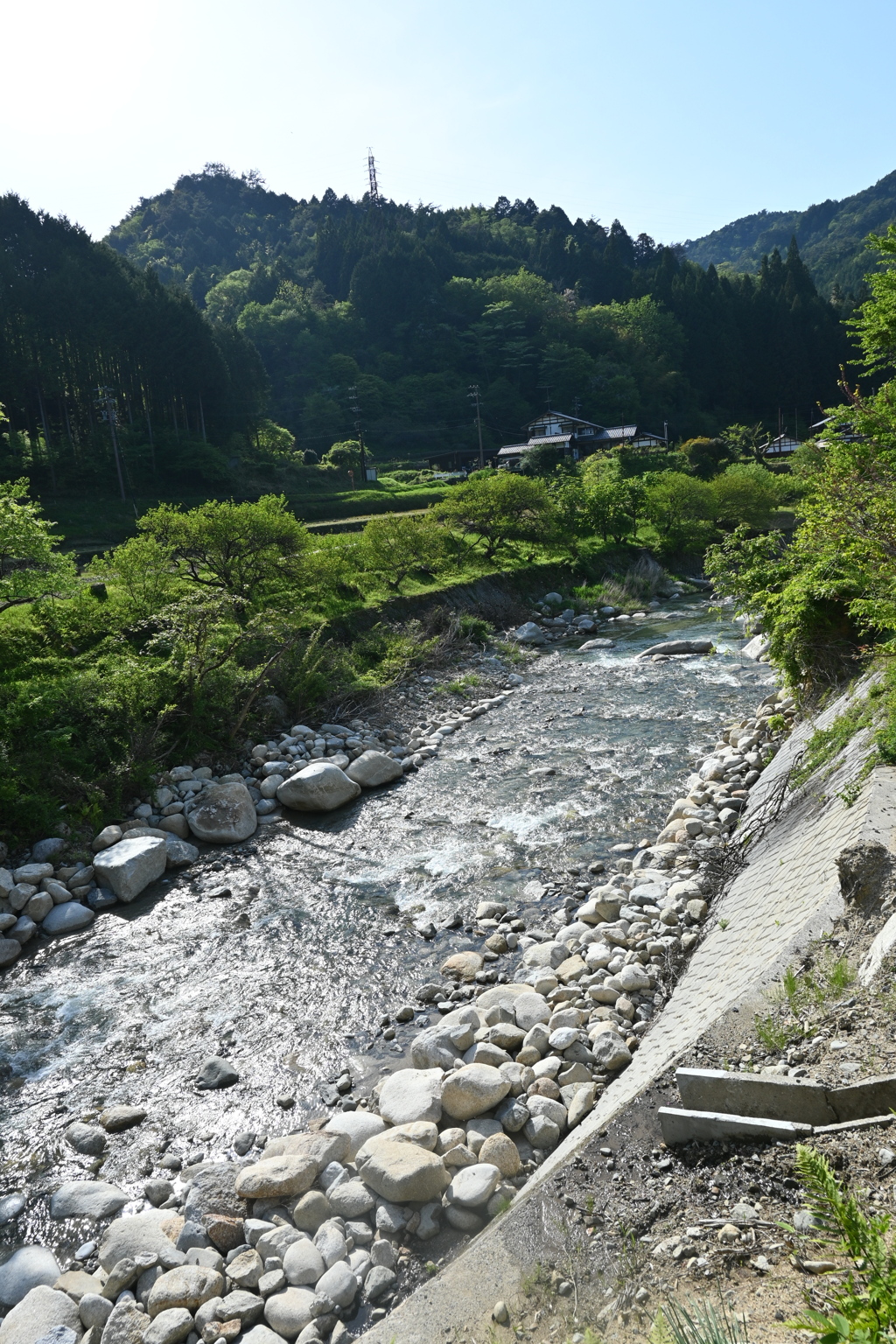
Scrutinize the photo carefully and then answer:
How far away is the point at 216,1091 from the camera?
23.0 ft

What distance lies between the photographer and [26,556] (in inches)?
528

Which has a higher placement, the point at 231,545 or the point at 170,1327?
the point at 231,545

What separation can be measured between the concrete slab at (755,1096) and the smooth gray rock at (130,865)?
871cm

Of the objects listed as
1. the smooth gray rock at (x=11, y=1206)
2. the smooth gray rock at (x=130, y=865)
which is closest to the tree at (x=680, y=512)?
the smooth gray rock at (x=130, y=865)

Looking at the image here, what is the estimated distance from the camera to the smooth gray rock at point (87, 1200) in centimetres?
588

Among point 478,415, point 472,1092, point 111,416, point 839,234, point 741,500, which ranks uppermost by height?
point 839,234

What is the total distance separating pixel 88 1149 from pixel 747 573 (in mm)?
13201

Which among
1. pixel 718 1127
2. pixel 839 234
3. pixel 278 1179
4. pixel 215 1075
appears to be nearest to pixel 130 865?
pixel 215 1075

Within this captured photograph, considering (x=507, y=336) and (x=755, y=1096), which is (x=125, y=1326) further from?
(x=507, y=336)

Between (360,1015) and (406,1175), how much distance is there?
2782mm

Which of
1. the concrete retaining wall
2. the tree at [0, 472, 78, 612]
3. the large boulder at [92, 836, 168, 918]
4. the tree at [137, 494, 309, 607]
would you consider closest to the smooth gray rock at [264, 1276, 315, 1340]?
the concrete retaining wall

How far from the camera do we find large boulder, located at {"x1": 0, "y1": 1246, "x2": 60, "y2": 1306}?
5.22 metres

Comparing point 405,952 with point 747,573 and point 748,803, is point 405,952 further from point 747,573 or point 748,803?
point 747,573

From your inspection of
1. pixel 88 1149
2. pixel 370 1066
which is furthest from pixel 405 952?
pixel 88 1149
